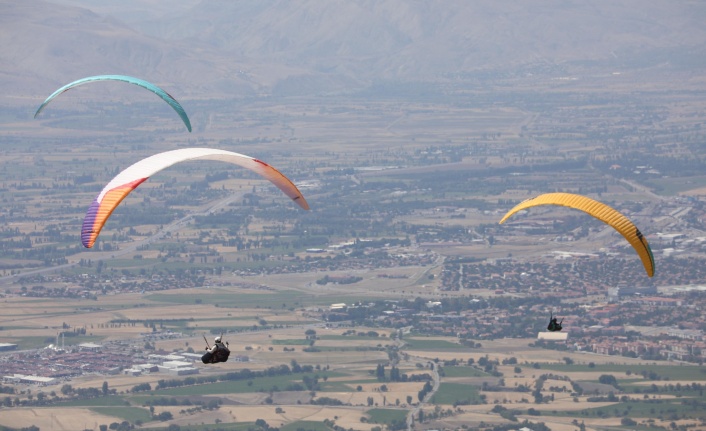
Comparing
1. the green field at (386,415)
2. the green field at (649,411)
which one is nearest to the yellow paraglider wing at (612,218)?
the green field at (386,415)

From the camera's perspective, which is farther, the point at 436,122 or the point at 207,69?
the point at 207,69

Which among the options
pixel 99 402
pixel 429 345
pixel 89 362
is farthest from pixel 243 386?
pixel 429 345

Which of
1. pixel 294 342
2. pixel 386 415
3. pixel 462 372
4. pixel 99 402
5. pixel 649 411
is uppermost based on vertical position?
pixel 294 342

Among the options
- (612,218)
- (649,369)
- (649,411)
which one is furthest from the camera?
(649,369)

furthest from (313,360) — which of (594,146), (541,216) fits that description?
(594,146)

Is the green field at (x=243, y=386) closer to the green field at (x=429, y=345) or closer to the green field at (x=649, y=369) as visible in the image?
the green field at (x=429, y=345)

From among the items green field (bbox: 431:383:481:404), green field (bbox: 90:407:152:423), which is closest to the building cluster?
green field (bbox: 90:407:152:423)

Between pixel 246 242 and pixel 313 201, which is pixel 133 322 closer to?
pixel 246 242

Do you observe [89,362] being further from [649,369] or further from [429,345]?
[649,369]

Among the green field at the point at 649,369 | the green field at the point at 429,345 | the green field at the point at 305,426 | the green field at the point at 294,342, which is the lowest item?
the green field at the point at 305,426

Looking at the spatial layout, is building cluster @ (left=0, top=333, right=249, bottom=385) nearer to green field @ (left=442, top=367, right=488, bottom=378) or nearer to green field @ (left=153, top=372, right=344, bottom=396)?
green field @ (left=153, top=372, right=344, bottom=396)

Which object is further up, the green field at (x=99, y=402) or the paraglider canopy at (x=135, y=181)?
the paraglider canopy at (x=135, y=181)
